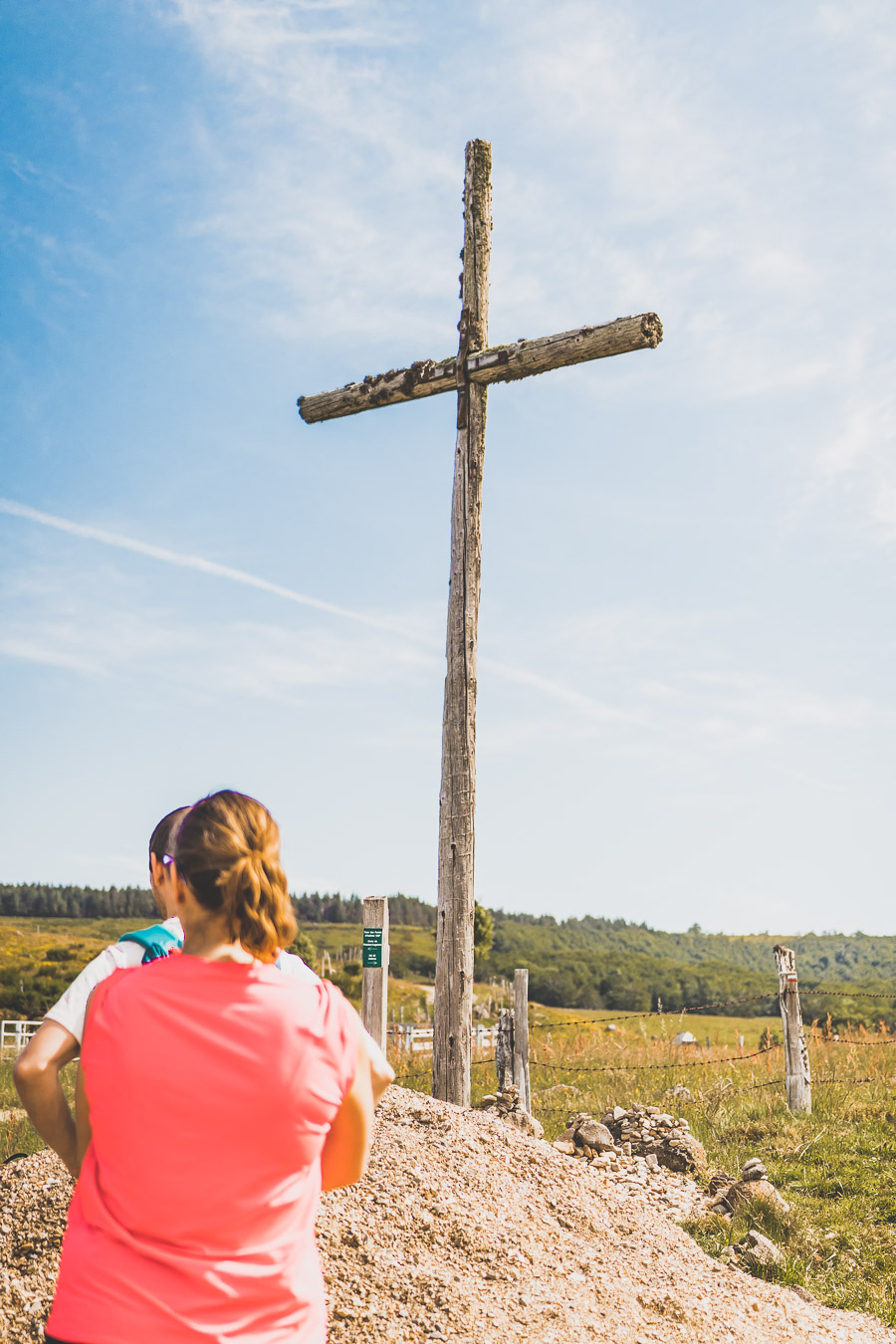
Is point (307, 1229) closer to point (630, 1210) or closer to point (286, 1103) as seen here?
point (286, 1103)

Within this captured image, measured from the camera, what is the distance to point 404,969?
8094cm

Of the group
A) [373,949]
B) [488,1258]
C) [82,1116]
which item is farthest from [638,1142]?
[82,1116]

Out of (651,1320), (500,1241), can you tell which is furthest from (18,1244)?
(651,1320)

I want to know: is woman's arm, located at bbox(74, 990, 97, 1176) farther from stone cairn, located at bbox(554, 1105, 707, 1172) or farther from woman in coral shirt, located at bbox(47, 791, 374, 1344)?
stone cairn, located at bbox(554, 1105, 707, 1172)

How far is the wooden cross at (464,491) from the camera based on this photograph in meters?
7.30

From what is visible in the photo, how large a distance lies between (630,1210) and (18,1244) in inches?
136

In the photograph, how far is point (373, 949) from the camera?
7527 mm

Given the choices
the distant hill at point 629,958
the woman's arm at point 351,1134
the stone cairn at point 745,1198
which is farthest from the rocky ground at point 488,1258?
the distant hill at point 629,958

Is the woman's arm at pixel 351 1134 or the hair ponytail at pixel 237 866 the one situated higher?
the hair ponytail at pixel 237 866

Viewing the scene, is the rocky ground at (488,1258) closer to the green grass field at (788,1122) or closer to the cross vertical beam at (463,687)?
the green grass field at (788,1122)

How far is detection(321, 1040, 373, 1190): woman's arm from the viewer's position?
1.98 m

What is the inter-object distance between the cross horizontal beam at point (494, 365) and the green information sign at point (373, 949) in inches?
158

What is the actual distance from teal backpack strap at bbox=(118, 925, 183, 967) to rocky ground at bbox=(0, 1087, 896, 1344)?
277 centimetres

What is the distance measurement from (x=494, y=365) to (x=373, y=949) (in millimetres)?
4370
